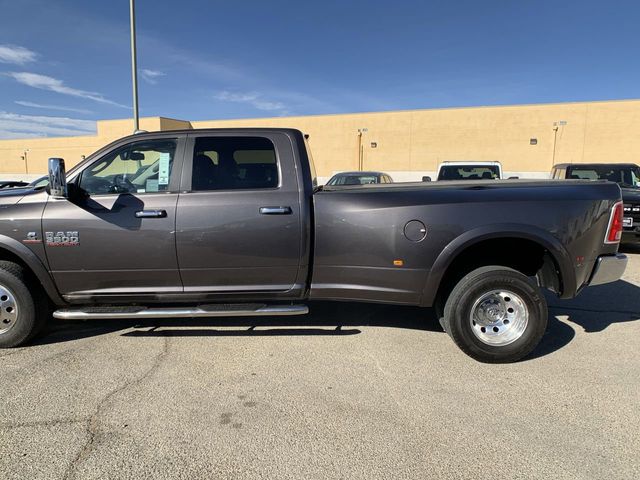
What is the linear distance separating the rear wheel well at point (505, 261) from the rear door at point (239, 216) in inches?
56.1

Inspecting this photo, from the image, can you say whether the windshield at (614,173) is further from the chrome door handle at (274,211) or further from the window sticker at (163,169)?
the window sticker at (163,169)

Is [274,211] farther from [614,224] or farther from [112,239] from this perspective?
[614,224]

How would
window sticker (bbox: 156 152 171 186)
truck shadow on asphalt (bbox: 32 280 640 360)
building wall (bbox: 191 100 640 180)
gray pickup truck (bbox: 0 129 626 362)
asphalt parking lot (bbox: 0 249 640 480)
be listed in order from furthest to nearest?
building wall (bbox: 191 100 640 180) → truck shadow on asphalt (bbox: 32 280 640 360) → window sticker (bbox: 156 152 171 186) → gray pickup truck (bbox: 0 129 626 362) → asphalt parking lot (bbox: 0 249 640 480)

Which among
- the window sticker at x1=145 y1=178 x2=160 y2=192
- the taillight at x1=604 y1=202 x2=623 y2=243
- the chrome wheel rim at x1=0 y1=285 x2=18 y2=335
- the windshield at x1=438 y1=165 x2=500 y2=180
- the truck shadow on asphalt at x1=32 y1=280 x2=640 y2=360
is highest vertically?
the windshield at x1=438 y1=165 x2=500 y2=180

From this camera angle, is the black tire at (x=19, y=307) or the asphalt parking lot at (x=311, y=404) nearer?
the asphalt parking lot at (x=311, y=404)

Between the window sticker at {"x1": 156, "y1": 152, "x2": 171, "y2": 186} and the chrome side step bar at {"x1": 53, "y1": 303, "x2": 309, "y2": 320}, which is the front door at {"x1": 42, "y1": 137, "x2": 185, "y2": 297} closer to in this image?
the window sticker at {"x1": 156, "y1": 152, "x2": 171, "y2": 186}

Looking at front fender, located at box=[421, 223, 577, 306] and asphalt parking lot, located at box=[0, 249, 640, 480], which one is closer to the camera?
asphalt parking lot, located at box=[0, 249, 640, 480]

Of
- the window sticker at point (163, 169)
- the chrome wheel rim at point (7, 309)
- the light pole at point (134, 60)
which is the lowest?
the chrome wheel rim at point (7, 309)

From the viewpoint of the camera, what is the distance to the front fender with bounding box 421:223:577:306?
11.5 feet

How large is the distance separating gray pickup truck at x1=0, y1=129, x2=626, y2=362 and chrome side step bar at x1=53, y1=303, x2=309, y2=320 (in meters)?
0.02

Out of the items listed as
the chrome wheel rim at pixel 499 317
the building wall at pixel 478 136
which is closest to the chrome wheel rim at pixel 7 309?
the chrome wheel rim at pixel 499 317

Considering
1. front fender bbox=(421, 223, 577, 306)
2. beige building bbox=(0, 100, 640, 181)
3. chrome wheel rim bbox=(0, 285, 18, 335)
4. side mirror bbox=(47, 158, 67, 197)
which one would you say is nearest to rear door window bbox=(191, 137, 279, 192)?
side mirror bbox=(47, 158, 67, 197)

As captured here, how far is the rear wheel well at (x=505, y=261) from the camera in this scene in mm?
3751

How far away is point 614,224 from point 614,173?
7775 millimetres
